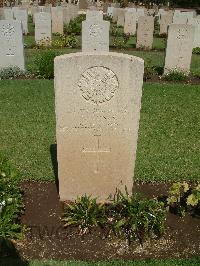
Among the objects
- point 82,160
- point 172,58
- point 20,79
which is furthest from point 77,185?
point 172,58

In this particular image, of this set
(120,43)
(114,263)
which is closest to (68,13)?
(120,43)

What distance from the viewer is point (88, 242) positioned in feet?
15.8

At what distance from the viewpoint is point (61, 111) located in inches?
189

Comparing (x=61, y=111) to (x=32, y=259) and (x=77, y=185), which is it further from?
(x=32, y=259)

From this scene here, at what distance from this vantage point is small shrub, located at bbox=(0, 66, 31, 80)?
12.2m

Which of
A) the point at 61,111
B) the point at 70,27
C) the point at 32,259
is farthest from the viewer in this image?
the point at 70,27

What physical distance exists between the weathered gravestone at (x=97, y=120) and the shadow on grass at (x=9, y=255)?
3.69ft

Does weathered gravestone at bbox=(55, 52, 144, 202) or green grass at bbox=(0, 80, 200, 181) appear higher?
weathered gravestone at bbox=(55, 52, 144, 202)

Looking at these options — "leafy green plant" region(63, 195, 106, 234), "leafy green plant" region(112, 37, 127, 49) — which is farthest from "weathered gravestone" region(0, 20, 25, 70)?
"leafy green plant" region(63, 195, 106, 234)

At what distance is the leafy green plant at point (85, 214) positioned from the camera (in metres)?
4.95

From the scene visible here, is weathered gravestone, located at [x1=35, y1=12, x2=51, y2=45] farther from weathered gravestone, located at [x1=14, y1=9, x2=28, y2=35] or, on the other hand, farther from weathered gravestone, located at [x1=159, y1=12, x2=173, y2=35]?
weathered gravestone, located at [x1=159, y1=12, x2=173, y2=35]

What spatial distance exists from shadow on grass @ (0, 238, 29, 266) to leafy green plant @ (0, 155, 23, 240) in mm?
81

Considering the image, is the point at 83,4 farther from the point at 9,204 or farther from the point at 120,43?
the point at 9,204

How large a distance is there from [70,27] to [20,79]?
10086 millimetres
